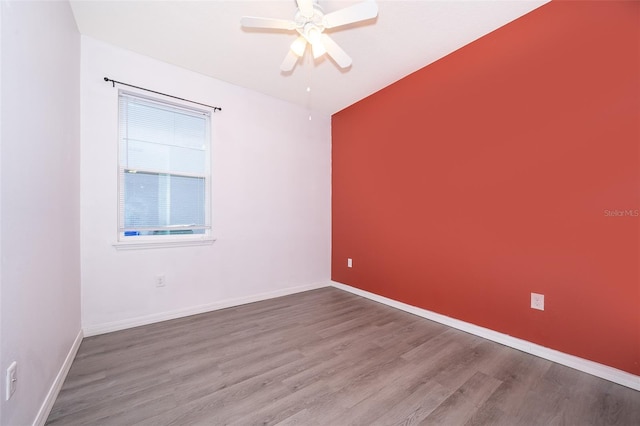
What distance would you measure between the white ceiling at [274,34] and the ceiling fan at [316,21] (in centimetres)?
32

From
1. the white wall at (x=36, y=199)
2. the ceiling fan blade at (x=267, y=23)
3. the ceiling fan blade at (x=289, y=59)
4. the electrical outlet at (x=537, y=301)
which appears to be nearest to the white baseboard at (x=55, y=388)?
the white wall at (x=36, y=199)

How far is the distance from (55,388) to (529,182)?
3618 mm

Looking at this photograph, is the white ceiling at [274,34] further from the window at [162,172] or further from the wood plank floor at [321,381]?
the wood plank floor at [321,381]

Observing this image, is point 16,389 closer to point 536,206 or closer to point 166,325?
A: point 166,325

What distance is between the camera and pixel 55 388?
1523 mm

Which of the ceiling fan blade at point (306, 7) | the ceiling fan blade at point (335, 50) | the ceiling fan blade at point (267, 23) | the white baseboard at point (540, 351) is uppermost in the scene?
the ceiling fan blade at point (306, 7)

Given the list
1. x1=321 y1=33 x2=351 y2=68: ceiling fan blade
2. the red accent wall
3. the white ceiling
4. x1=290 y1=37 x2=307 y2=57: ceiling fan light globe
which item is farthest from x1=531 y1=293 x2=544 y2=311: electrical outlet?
x1=290 y1=37 x2=307 y2=57: ceiling fan light globe

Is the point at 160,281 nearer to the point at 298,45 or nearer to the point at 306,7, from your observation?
the point at 298,45

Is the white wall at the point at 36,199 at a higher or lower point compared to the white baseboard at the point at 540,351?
higher

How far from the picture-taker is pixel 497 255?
226cm

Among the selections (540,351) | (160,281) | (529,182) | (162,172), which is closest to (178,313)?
(160,281)

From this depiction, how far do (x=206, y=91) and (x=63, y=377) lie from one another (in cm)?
283

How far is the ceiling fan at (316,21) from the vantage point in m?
1.63

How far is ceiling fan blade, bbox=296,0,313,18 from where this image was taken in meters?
1.64
